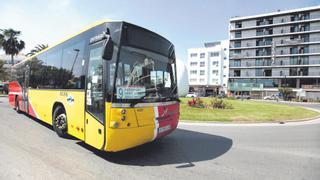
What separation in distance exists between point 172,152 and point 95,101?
101 inches

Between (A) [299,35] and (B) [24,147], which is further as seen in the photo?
(A) [299,35]

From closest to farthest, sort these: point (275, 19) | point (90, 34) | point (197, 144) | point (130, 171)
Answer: point (130, 171)
point (90, 34)
point (197, 144)
point (275, 19)

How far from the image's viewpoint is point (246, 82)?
6662 cm

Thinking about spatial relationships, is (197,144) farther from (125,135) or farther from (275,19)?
(275,19)

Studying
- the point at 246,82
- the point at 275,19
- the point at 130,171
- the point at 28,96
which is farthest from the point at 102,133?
the point at 275,19

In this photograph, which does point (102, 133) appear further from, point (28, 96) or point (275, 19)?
point (275, 19)

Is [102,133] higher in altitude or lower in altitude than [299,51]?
lower

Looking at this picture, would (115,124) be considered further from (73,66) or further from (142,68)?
(73,66)

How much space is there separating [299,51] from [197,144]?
68.2m

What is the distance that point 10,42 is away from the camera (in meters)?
46.0

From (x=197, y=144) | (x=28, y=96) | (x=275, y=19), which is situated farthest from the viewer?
(x=275, y=19)

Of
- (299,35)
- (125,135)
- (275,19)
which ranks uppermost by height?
(275,19)

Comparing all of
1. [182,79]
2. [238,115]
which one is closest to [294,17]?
[182,79]

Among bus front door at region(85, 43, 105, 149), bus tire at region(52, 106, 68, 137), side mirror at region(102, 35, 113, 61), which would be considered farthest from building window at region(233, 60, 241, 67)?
side mirror at region(102, 35, 113, 61)
